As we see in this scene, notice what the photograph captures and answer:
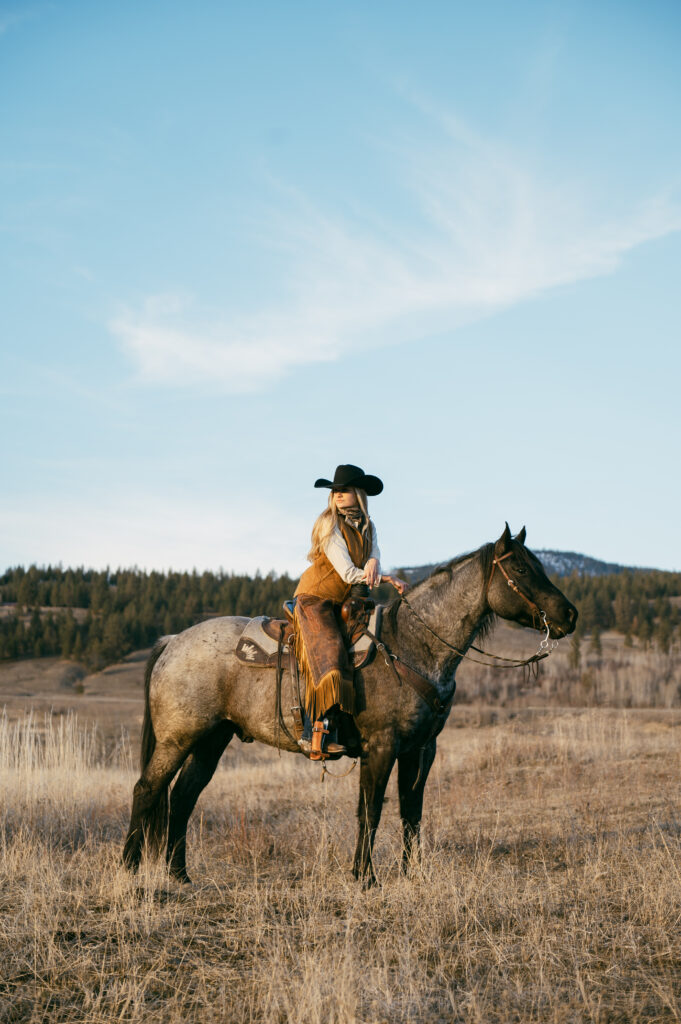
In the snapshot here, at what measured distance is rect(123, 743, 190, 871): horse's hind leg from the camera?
6289 mm

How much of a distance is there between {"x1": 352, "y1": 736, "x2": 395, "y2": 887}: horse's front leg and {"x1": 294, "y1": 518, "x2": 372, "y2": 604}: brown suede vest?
113 cm

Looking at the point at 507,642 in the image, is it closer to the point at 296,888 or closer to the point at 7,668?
the point at 7,668

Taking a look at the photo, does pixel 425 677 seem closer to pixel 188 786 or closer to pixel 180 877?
pixel 188 786

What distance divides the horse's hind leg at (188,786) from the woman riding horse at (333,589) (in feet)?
3.85

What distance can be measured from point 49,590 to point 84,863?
51.1 m

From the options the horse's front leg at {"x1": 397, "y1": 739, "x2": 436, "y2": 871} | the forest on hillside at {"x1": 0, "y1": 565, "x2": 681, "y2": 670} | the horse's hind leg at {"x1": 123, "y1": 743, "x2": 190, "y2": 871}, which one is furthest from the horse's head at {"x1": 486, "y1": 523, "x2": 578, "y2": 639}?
the forest on hillside at {"x1": 0, "y1": 565, "x2": 681, "y2": 670}

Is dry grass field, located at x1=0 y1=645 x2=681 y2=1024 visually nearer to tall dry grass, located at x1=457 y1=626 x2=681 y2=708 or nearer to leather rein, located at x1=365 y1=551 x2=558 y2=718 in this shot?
leather rein, located at x1=365 y1=551 x2=558 y2=718

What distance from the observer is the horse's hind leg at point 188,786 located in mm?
6320

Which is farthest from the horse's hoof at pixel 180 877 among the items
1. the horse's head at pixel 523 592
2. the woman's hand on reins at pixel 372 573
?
the horse's head at pixel 523 592

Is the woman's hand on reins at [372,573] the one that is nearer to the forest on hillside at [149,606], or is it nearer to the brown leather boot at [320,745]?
the brown leather boot at [320,745]

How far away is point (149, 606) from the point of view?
162ft

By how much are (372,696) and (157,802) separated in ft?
6.74

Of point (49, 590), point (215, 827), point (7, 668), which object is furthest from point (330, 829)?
point (49, 590)

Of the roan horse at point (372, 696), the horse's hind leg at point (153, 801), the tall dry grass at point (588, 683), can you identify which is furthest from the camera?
the tall dry grass at point (588, 683)
